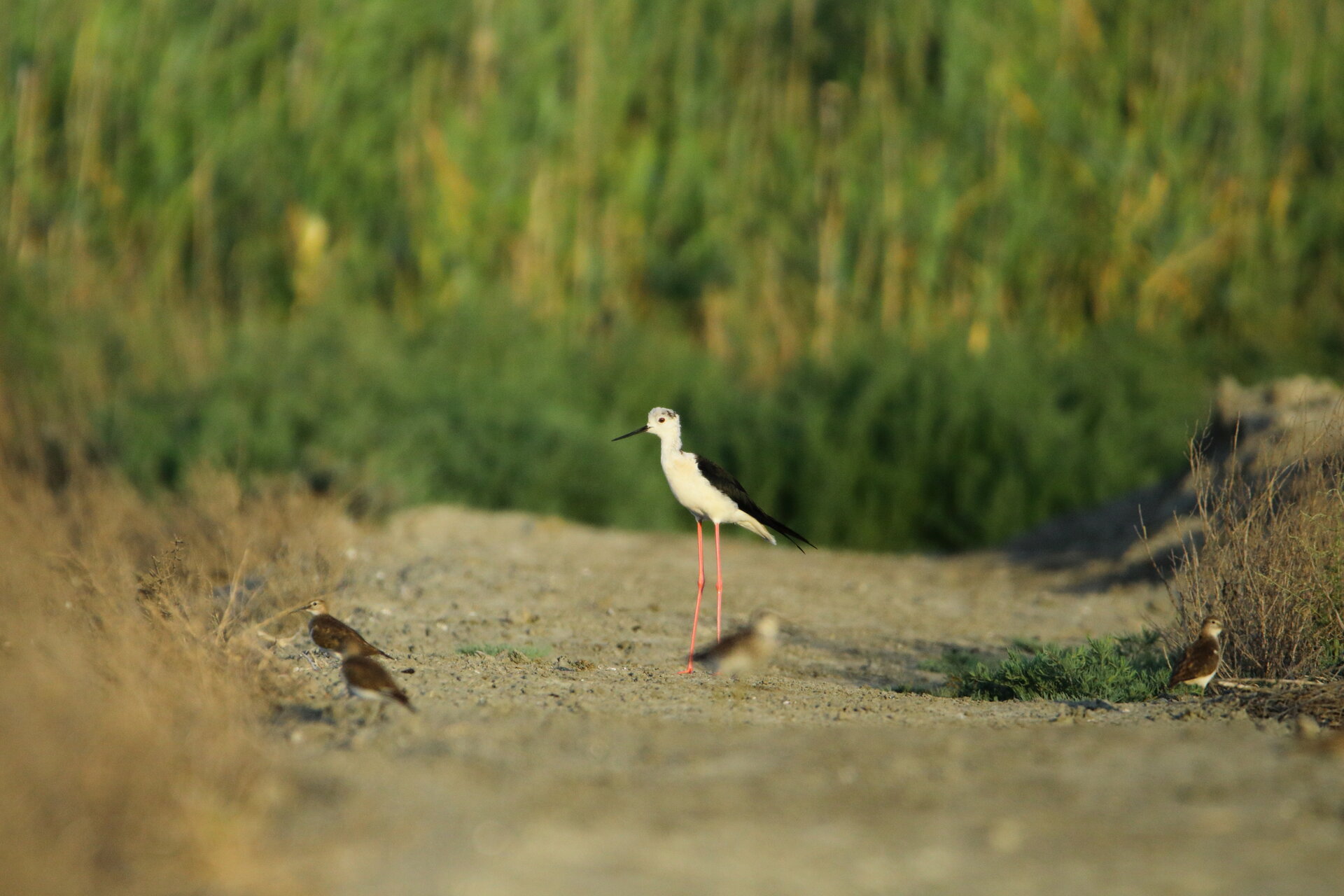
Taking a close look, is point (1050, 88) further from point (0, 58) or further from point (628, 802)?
point (628, 802)

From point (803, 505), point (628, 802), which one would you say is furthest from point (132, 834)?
point (803, 505)

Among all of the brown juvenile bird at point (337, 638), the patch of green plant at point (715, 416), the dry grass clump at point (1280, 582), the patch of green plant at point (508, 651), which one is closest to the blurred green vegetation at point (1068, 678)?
the dry grass clump at point (1280, 582)

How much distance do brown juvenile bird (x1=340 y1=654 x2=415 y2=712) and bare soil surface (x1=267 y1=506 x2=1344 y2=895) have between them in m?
0.07

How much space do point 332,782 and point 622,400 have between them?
8.56 metres

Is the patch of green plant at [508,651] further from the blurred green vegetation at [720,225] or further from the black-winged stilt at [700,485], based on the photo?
the blurred green vegetation at [720,225]

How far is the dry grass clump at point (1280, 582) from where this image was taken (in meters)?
5.68

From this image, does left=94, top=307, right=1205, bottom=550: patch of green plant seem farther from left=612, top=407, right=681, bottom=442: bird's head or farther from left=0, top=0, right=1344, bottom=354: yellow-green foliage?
left=612, top=407, right=681, bottom=442: bird's head

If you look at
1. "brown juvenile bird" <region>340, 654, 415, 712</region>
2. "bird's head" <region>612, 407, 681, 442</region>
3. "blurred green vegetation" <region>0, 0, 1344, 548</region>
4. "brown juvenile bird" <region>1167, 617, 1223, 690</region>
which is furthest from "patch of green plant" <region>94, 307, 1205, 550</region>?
"brown juvenile bird" <region>1167, 617, 1223, 690</region>

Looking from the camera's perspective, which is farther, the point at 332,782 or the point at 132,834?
the point at 332,782

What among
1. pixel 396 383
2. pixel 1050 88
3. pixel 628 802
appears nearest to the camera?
pixel 628 802

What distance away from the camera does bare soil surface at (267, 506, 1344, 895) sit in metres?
3.32

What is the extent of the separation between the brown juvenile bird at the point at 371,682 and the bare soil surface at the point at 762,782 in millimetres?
75

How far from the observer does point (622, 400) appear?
12.3 meters

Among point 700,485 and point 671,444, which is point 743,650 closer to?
point 700,485
